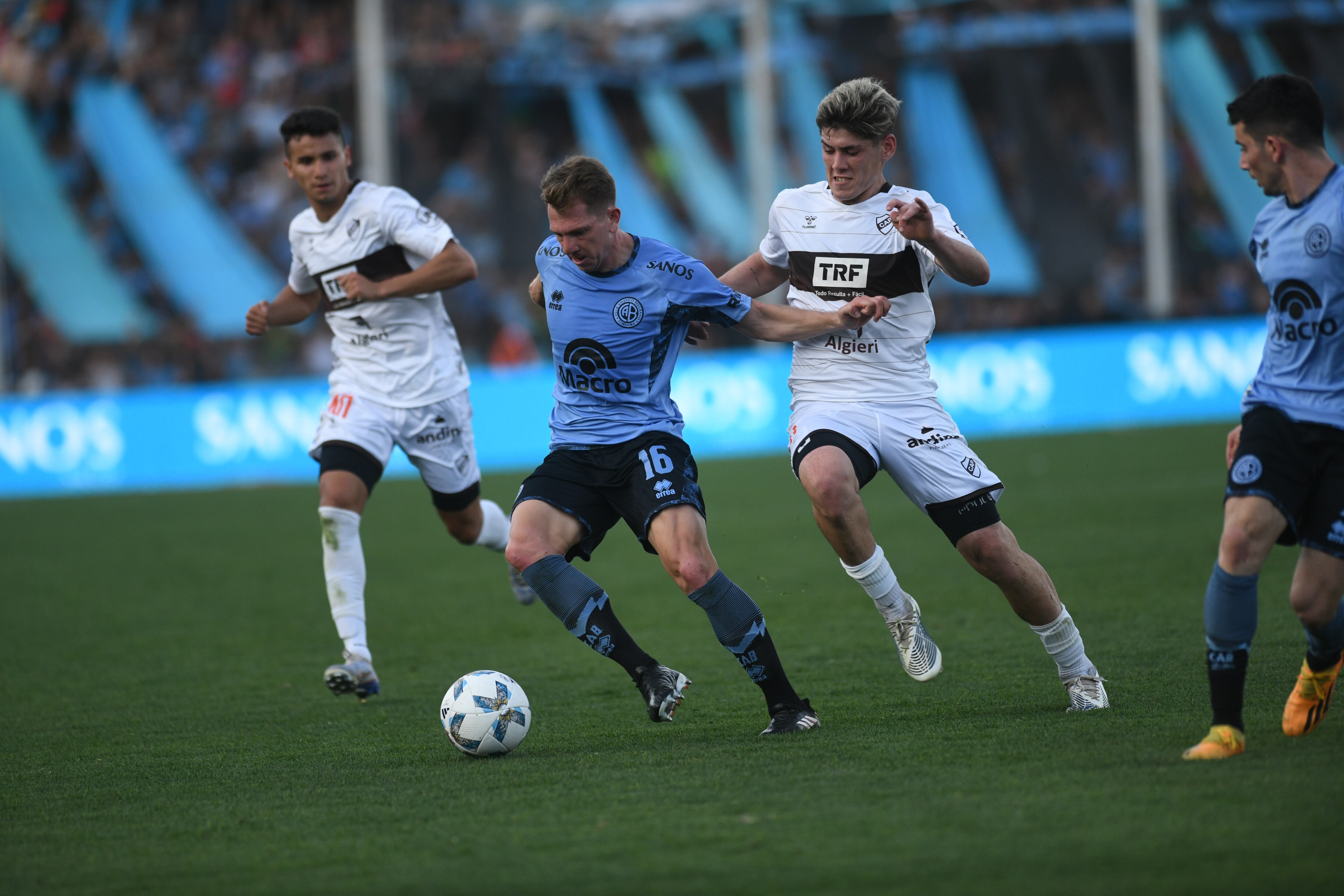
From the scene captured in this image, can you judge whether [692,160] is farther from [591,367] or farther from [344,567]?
[591,367]

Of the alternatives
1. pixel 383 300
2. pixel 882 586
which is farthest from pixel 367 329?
pixel 882 586

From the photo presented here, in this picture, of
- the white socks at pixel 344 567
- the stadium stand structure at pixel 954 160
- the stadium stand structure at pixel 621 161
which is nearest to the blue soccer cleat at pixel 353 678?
the white socks at pixel 344 567

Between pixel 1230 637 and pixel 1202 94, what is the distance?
74.4ft

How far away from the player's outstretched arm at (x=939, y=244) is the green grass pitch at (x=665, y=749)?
1561 millimetres

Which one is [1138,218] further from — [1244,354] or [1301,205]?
[1301,205]

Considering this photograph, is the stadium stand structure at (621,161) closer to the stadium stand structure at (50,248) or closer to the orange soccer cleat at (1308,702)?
the stadium stand structure at (50,248)

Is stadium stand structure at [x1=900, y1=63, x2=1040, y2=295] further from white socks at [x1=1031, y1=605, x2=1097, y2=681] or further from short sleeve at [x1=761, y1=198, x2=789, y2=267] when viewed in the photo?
white socks at [x1=1031, y1=605, x2=1097, y2=681]

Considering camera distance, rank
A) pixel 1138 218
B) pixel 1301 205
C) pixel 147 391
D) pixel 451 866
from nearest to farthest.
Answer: pixel 451 866 < pixel 1301 205 < pixel 147 391 < pixel 1138 218

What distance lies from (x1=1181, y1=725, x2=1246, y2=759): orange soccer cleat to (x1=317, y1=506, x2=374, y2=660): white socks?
11.3 feet

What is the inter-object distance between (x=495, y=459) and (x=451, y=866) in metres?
13.0

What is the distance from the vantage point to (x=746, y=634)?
4.87 metres

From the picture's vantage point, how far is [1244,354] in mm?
16812

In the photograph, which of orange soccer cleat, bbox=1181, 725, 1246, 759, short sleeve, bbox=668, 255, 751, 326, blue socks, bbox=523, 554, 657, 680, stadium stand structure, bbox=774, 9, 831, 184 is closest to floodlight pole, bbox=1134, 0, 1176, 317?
stadium stand structure, bbox=774, 9, 831, 184

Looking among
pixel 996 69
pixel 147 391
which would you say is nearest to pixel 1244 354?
pixel 996 69
